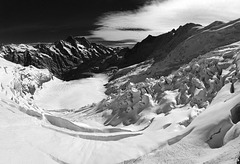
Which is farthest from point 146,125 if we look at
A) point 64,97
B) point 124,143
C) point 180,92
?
point 64,97

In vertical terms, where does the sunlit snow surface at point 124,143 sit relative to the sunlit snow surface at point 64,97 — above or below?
above

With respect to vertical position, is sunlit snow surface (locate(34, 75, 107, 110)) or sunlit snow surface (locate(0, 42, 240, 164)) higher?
sunlit snow surface (locate(0, 42, 240, 164))

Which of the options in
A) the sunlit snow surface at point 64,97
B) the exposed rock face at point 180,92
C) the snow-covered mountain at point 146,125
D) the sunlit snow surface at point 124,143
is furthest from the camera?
the sunlit snow surface at point 64,97

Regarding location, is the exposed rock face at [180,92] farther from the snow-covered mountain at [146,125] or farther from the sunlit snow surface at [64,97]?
the sunlit snow surface at [64,97]

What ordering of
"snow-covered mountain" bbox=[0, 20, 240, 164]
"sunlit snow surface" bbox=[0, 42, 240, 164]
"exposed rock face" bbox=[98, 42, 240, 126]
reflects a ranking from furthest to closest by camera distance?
"exposed rock face" bbox=[98, 42, 240, 126] < "snow-covered mountain" bbox=[0, 20, 240, 164] < "sunlit snow surface" bbox=[0, 42, 240, 164]

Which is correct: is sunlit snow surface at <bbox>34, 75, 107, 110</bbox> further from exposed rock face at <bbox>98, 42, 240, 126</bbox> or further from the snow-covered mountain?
exposed rock face at <bbox>98, 42, 240, 126</bbox>

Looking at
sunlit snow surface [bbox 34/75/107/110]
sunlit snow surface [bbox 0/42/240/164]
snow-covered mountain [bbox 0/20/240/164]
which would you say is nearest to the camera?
sunlit snow surface [bbox 0/42/240/164]

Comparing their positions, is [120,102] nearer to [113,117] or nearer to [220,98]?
[113,117]

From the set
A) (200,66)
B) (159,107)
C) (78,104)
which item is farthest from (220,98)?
(78,104)

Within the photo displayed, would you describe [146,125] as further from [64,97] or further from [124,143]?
[64,97]

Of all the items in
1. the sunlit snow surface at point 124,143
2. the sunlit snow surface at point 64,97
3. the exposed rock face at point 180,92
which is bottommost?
the sunlit snow surface at point 64,97

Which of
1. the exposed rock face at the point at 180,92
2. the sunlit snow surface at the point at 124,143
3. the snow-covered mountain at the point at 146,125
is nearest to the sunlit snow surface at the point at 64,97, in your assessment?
the snow-covered mountain at the point at 146,125

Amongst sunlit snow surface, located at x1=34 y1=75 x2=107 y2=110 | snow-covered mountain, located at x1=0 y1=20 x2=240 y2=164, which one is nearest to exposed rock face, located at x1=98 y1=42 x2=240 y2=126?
snow-covered mountain, located at x1=0 y1=20 x2=240 y2=164
